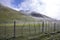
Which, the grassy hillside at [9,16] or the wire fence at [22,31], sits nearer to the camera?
the wire fence at [22,31]

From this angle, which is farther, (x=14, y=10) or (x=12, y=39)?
(x=14, y=10)

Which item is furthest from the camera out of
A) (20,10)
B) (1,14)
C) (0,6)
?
(20,10)

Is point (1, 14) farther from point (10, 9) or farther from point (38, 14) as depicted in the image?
point (38, 14)

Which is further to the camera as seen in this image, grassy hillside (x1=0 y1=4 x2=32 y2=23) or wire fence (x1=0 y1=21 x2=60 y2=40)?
grassy hillside (x1=0 y1=4 x2=32 y2=23)

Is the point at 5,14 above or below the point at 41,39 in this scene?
above

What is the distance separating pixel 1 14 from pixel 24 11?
31326 mm

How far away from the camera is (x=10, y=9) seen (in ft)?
361

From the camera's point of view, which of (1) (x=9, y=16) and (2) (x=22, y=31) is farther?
(1) (x=9, y=16)

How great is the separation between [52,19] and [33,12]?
61.4 feet

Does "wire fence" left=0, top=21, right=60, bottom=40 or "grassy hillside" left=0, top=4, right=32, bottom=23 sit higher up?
"grassy hillside" left=0, top=4, right=32, bottom=23

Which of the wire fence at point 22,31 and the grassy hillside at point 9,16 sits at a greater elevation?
the grassy hillside at point 9,16

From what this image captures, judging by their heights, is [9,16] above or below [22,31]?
above

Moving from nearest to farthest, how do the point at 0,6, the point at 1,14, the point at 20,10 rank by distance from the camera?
the point at 1,14 → the point at 0,6 → the point at 20,10

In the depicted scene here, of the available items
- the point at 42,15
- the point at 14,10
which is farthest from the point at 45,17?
the point at 14,10
